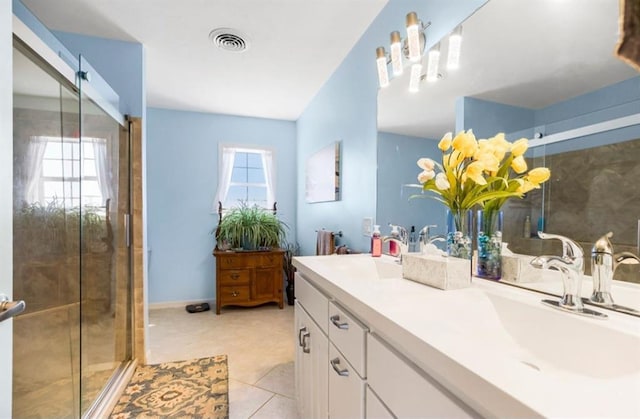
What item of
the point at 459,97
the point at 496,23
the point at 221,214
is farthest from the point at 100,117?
the point at 496,23

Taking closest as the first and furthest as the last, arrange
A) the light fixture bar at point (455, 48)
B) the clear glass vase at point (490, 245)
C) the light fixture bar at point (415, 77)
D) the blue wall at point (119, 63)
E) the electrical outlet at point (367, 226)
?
the clear glass vase at point (490, 245) < the light fixture bar at point (455, 48) < the light fixture bar at point (415, 77) < the electrical outlet at point (367, 226) < the blue wall at point (119, 63)

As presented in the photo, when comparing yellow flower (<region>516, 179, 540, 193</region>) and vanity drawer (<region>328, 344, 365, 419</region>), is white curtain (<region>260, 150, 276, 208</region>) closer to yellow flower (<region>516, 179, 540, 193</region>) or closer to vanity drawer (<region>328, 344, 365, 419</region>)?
vanity drawer (<region>328, 344, 365, 419</region>)

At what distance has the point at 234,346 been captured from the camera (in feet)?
7.81

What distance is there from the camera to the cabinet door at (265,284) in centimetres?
317

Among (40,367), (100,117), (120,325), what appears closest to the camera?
(40,367)

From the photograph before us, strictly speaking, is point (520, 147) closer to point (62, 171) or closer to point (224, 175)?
point (62, 171)

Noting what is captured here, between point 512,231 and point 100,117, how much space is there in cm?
223

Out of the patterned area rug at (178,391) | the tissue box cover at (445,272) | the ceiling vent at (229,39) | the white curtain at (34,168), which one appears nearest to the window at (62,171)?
the white curtain at (34,168)

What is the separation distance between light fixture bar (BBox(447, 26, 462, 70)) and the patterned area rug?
2.07 metres

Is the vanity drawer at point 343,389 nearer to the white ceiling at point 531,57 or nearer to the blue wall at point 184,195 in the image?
the white ceiling at point 531,57

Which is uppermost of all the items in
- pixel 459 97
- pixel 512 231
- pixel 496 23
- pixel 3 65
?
pixel 496 23

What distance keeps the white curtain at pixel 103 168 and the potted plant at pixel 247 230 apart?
4.59ft

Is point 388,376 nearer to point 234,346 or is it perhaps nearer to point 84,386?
point 84,386

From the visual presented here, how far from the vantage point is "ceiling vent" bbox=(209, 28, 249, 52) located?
6.38 feet
